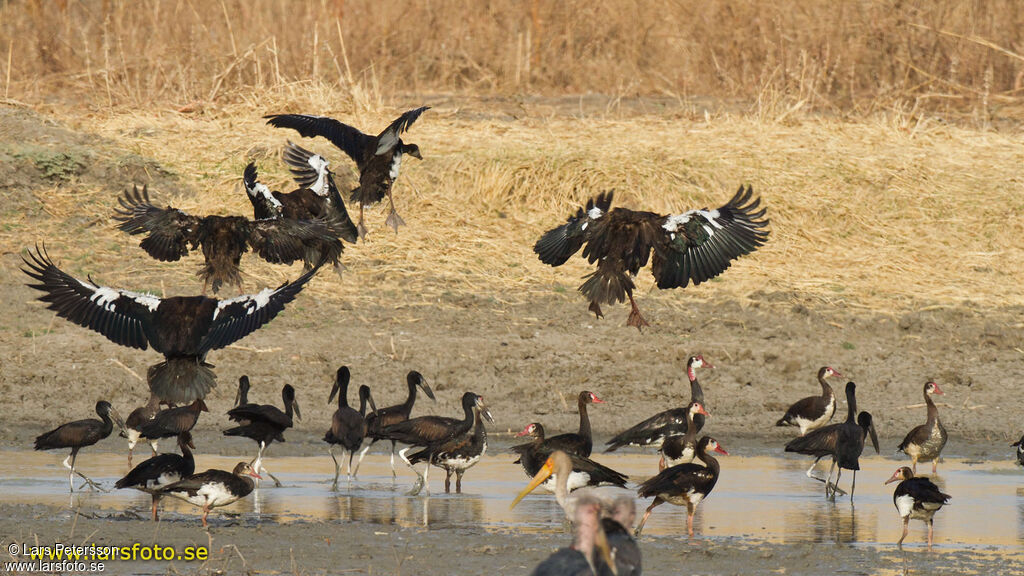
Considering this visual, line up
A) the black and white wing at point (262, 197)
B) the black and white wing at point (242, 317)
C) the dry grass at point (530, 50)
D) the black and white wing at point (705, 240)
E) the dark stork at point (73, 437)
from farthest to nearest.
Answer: the dry grass at point (530, 50), the black and white wing at point (262, 197), the black and white wing at point (705, 240), the dark stork at point (73, 437), the black and white wing at point (242, 317)

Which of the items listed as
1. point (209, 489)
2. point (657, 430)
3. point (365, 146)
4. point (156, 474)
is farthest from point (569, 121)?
point (209, 489)

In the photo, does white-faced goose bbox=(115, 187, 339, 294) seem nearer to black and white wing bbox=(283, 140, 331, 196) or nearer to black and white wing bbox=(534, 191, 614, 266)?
black and white wing bbox=(283, 140, 331, 196)

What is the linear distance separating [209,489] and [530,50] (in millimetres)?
17589

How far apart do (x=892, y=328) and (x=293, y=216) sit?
632 centimetres

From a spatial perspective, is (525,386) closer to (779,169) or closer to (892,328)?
(892,328)

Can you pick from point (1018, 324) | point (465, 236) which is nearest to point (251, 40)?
point (465, 236)

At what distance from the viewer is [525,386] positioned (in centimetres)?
1403

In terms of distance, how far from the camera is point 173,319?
10703 millimetres

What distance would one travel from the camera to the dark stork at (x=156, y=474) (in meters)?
9.73

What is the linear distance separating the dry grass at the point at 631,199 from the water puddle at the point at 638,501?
3556 mm

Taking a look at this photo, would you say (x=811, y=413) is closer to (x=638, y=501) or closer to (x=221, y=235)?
(x=638, y=501)

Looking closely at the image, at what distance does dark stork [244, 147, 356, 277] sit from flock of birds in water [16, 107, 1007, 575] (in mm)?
18

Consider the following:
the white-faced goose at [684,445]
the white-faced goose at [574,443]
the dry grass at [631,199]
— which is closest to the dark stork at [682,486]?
the white-faced goose at [574,443]

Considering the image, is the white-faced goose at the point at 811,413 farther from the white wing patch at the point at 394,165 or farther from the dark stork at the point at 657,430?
the white wing patch at the point at 394,165
